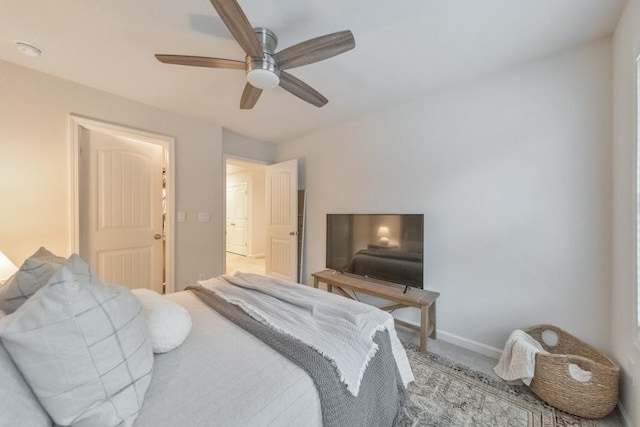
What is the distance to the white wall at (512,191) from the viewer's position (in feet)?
5.84

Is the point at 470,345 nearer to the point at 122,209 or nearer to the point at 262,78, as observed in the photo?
the point at 262,78

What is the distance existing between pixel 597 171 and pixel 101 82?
13.4 feet

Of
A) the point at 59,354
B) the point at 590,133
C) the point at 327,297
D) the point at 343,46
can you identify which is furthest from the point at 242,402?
the point at 590,133

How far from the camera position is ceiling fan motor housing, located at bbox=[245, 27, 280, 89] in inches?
62.4

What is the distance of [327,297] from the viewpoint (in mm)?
1641

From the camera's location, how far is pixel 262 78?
5.41ft

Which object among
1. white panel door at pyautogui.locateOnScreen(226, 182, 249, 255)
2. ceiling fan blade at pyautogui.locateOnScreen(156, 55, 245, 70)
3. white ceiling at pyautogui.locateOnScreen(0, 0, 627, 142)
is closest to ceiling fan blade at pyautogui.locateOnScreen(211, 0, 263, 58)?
ceiling fan blade at pyautogui.locateOnScreen(156, 55, 245, 70)

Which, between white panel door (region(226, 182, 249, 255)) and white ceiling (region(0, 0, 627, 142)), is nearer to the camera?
white ceiling (region(0, 0, 627, 142))

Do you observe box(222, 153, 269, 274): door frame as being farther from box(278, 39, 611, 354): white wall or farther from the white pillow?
the white pillow

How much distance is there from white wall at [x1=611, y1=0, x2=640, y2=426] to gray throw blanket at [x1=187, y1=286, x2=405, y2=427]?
1316 mm

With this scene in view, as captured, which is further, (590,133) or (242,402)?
(590,133)

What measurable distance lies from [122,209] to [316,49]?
2.65 metres

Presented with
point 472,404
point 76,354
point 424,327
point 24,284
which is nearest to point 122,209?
point 24,284

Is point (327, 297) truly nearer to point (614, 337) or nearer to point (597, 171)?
point (614, 337)
